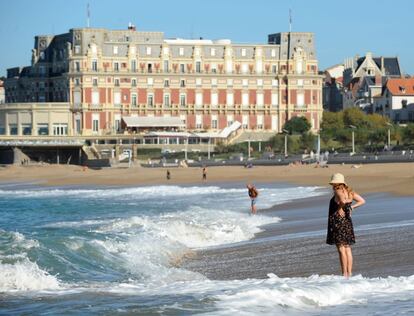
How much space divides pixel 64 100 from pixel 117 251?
87428 millimetres

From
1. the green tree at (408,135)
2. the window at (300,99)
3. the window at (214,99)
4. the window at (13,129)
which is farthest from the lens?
the window at (300,99)

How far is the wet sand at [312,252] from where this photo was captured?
18250 millimetres

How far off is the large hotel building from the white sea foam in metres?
87.2

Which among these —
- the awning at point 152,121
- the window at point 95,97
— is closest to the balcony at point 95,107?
the window at point 95,97

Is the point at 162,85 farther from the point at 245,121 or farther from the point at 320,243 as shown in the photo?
the point at 320,243

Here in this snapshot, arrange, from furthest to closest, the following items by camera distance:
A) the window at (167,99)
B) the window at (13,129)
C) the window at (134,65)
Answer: the window at (167,99), the window at (134,65), the window at (13,129)

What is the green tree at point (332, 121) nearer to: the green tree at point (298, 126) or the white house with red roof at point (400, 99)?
the green tree at point (298, 126)

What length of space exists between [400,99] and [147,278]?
10543cm

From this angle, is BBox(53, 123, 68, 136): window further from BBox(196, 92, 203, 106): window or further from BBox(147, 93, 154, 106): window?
BBox(196, 92, 203, 106): window

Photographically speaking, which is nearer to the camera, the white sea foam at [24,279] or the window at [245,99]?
the white sea foam at [24,279]

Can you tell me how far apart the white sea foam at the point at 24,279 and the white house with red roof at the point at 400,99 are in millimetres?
103836

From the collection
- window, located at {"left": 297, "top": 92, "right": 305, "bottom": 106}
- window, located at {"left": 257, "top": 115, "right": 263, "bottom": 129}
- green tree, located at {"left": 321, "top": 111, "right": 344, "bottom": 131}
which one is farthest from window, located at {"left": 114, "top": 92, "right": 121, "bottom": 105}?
green tree, located at {"left": 321, "top": 111, "right": 344, "bottom": 131}

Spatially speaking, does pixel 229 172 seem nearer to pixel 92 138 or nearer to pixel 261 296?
pixel 92 138

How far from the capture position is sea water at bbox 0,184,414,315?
14.7m
